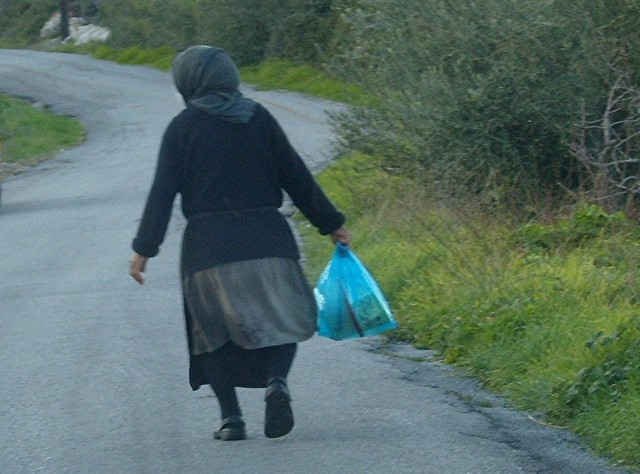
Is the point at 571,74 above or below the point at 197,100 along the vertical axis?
below

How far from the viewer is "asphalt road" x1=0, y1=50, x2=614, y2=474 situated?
22.1 feet

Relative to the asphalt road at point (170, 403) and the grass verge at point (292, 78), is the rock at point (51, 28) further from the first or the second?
the asphalt road at point (170, 403)

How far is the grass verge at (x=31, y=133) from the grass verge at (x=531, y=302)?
1732 centimetres

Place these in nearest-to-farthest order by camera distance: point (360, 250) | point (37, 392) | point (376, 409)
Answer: point (376, 409) < point (37, 392) < point (360, 250)

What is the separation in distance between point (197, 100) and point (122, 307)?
5316mm

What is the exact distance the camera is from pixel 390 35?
47.9 feet

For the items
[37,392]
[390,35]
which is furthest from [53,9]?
[37,392]

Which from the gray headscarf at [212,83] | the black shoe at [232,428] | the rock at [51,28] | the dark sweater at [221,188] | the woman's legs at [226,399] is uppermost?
the gray headscarf at [212,83]

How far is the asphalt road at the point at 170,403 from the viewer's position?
6.75m

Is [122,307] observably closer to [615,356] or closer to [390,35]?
[390,35]

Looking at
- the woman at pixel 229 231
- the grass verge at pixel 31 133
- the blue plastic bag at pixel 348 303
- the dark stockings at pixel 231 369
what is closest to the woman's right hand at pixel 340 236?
the blue plastic bag at pixel 348 303

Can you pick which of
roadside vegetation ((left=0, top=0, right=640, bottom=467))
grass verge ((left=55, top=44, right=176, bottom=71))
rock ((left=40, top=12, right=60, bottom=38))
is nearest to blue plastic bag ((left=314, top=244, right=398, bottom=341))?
roadside vegetation ((left=0, top=0, right=640, bottom=467))

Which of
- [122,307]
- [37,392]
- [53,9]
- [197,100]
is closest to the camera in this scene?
[197,100]

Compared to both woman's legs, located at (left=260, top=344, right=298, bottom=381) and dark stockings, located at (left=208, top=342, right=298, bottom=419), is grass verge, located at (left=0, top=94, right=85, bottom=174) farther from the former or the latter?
woman's legs, located at (left=260, top=344, right=298, bottom=381)
